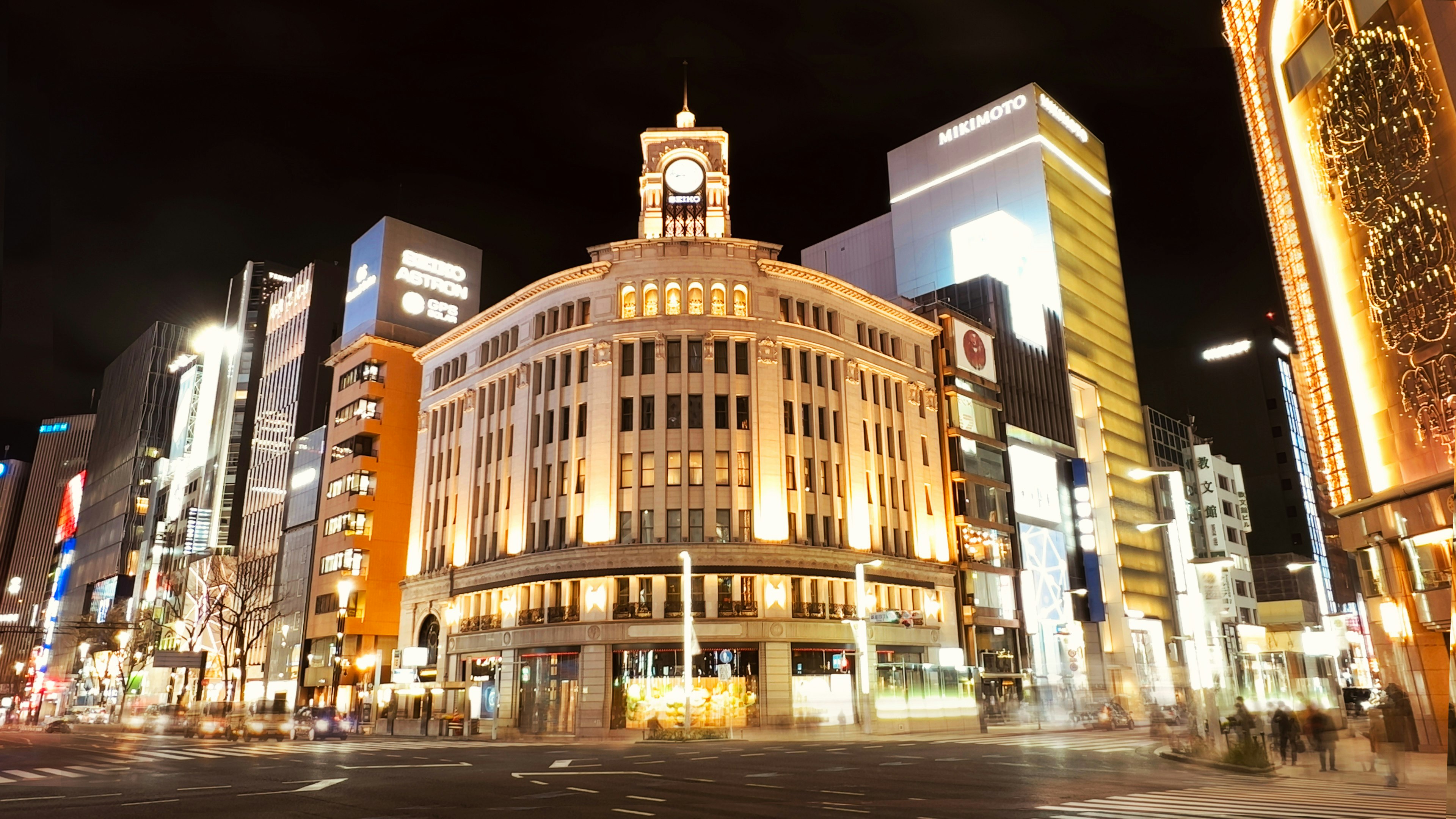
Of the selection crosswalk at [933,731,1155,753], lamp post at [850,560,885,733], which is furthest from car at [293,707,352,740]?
crosswalk at [933,731,1155,753]

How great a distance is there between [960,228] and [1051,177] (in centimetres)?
1110

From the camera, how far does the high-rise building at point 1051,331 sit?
7612 centimetres

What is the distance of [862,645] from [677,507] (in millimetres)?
13464

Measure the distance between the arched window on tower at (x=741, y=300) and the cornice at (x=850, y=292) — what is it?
6.29 ft

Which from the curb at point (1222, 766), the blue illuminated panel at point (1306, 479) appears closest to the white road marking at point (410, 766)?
the curb at point (1222, 766)

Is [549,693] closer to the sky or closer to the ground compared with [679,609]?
closer to the ground

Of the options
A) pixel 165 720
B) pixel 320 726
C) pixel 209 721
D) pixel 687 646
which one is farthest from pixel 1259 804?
pixel 165 720

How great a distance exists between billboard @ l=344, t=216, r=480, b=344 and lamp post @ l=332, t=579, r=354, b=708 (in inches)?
1011

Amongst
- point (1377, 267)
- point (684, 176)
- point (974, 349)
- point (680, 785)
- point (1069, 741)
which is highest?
point (684, 176)

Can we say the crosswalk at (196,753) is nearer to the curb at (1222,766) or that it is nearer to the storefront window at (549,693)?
the storefront window at (549,693)

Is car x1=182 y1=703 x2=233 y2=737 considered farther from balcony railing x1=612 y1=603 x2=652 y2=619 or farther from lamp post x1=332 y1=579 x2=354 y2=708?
balcony railing x1=612 y1=603 x2=652 y2=619

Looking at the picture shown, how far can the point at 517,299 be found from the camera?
6338 centimetres

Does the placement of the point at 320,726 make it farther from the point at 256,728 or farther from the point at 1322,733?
the point at 1322,733

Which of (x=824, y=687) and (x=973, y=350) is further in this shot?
(x=973, y=350)
